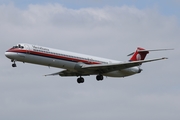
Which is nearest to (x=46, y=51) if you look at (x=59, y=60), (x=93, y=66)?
(x=59, y=60)

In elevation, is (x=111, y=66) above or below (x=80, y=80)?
above

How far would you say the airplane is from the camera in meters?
74.2

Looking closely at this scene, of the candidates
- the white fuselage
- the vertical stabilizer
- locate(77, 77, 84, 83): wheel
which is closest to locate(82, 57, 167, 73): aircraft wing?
the white fuselage

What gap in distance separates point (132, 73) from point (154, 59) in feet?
27.0

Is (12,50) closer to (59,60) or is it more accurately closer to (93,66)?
Answer: (59,60)

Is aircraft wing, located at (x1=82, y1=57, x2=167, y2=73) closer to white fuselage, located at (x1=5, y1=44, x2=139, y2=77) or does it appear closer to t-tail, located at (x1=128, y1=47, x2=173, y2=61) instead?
white fuselage, located at (x1=5, y1=44, x2=139, y2=77)

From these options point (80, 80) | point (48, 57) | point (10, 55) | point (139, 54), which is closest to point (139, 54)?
point (139, 54)

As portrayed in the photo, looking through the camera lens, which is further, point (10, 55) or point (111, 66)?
point (111, 66)

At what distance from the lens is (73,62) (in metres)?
77.3

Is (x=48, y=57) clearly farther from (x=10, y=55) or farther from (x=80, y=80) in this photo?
(x=80, y=80)

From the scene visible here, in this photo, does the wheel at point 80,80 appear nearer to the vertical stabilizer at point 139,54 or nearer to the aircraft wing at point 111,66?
the aircraft wing at point 111,66

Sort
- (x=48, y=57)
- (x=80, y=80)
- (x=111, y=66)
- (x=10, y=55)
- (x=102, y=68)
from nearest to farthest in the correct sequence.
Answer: (x=10, y=55), (x=48, y=57), (x=111, y=66), (x=102, y=68), (x=80, y=80)

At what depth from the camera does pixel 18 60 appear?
74.1 m

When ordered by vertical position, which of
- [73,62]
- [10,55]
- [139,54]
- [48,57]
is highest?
[139,54]
